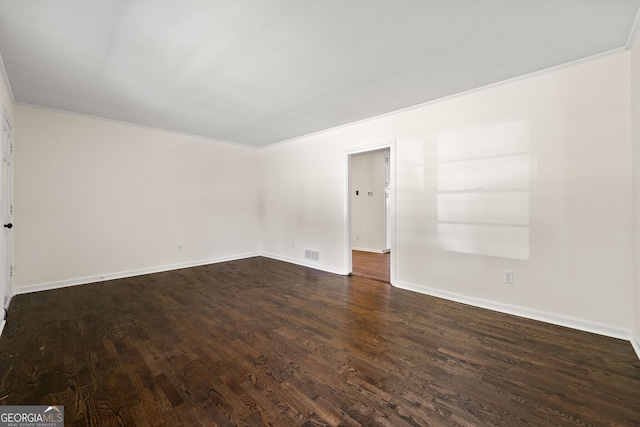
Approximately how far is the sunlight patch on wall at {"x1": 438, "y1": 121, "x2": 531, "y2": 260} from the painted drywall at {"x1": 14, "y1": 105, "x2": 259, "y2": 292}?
432 centimetres

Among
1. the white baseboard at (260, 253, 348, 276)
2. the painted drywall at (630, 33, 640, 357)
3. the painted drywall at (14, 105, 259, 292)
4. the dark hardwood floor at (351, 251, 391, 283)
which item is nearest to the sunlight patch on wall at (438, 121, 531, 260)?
the painted drywall at (630, 33, 640, 357)

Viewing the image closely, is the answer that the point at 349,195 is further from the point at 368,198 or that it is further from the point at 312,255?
the point at 368,198

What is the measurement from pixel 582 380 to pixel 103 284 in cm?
552

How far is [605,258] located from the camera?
2441 millimetres

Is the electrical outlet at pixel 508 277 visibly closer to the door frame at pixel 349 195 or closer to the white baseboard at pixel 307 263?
the door frame at pixel 349 195

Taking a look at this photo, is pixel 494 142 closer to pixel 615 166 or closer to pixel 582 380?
pixel 615 166

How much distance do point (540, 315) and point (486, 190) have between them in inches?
54.9

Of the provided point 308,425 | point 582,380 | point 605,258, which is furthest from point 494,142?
point 308,425

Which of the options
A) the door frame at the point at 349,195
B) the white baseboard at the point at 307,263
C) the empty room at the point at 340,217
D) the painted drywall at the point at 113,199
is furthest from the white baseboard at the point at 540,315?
the painted drywall at the point at 113,199

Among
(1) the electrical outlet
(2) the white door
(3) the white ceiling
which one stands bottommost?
(1) the electrical outlet

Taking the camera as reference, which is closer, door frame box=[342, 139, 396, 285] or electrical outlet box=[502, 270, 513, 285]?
electrical outlet box=[502, 270, 513, 285]

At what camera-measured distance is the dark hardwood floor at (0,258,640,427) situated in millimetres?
1538

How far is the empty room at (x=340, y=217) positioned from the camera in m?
1.76

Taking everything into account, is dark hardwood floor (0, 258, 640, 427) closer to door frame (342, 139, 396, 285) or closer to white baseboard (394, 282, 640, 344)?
white baseboard (394, 282, 640, 344)
